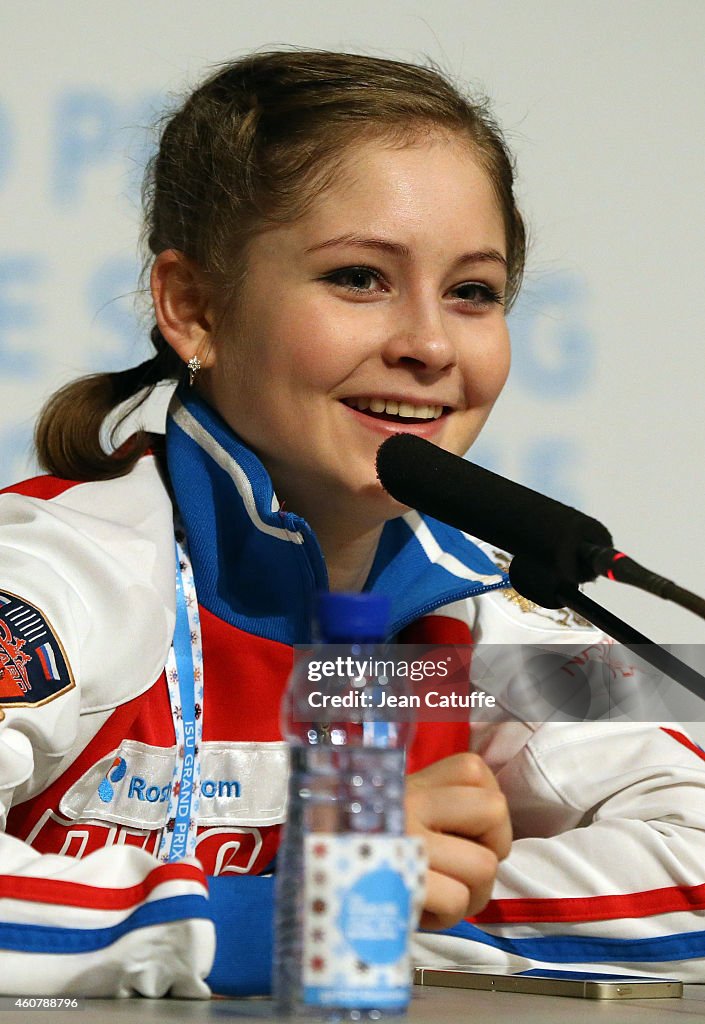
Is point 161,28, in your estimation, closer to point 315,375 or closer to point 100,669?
point 315,375

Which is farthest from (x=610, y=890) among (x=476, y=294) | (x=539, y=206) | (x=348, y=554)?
(x=539, y=206)

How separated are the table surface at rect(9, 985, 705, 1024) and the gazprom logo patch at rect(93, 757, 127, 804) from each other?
0.36 m

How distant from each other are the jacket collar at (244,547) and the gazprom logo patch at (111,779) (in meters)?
0.17

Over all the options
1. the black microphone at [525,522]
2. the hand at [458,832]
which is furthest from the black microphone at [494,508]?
the hand at [458,832]

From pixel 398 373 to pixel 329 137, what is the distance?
22 centimetres

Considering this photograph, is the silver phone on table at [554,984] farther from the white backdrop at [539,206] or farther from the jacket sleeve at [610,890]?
the white backdrop at [539,206]

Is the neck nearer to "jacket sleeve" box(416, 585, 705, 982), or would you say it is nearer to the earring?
the earring

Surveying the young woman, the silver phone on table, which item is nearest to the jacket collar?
the young woman

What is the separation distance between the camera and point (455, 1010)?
69 cm

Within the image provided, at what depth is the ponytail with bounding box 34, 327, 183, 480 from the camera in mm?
1195

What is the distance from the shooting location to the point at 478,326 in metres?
1.20

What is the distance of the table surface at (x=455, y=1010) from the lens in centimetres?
61

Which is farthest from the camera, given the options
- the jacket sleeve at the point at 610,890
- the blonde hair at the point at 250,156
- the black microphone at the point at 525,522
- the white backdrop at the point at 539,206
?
the white backdrop at the point at 539,206

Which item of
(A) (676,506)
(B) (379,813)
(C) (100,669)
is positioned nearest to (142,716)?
(C) (100,669)
